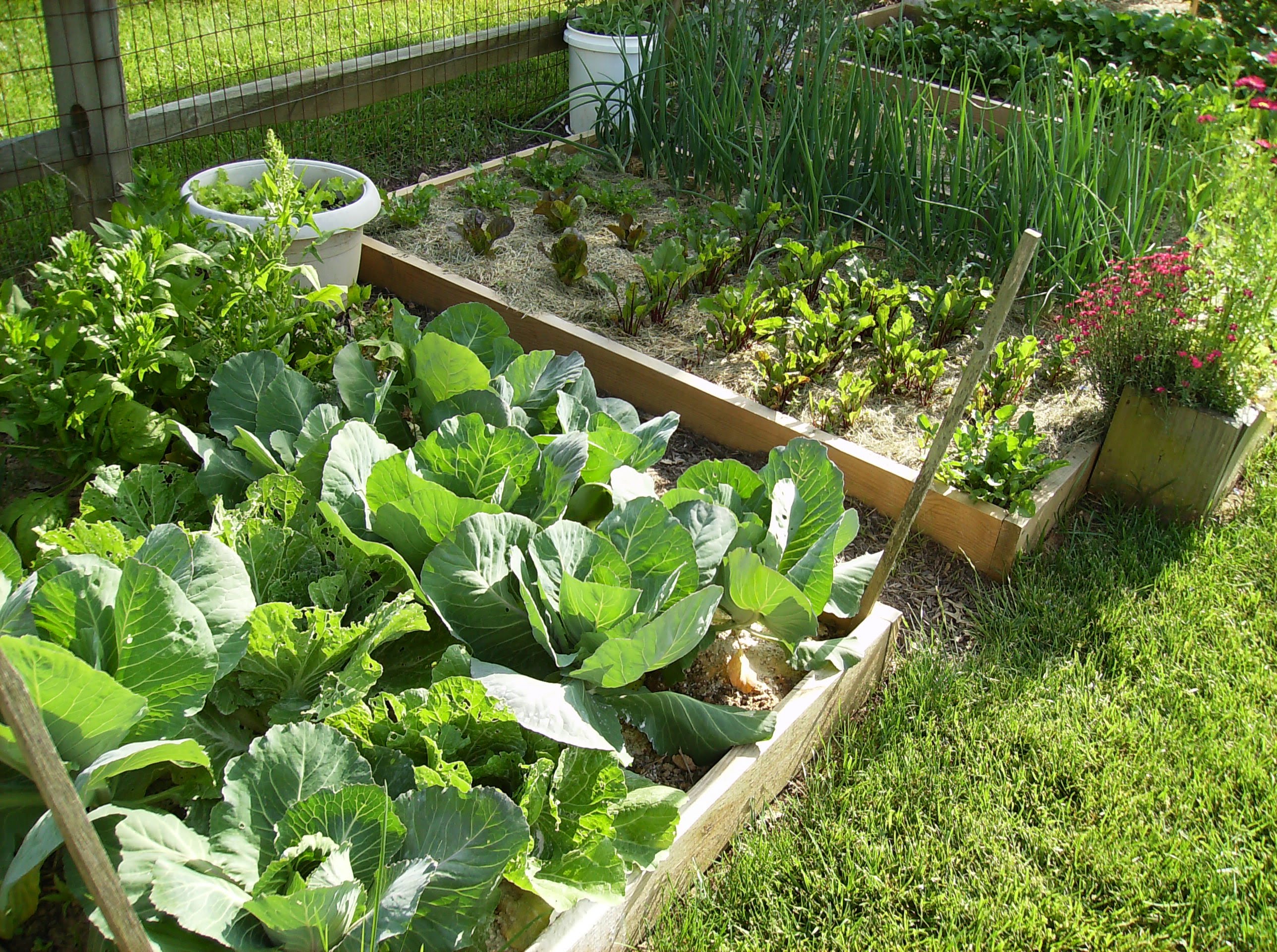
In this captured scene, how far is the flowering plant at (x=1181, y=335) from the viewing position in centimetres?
242

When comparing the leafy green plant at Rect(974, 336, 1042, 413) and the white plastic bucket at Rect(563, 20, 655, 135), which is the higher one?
the white plastic bucket at Rect(563, 20, 655, 135)

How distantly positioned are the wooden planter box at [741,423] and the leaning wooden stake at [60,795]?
1943mm

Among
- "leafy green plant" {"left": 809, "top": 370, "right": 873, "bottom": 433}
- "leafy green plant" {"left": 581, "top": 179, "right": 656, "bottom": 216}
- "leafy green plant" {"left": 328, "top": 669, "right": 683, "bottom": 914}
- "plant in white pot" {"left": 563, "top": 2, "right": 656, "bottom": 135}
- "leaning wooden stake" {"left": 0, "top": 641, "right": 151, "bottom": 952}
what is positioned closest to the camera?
"leaning wooden stake" {"left": 0, "top": 641, "right": 151, "bottom": 952}

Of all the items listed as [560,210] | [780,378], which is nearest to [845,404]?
[780,378]

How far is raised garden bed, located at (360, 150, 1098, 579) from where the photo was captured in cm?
241

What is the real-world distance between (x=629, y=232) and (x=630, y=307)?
1.98 ft

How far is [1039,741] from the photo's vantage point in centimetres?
197

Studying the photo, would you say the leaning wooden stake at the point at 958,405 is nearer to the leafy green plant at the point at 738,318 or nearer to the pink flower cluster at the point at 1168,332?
the pink flower cluster at the point at 1168,332

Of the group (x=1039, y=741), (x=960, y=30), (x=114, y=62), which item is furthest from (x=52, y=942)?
(x=960, y=30)

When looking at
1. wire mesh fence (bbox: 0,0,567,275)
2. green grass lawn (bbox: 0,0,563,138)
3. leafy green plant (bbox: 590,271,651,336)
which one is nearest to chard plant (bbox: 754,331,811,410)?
leafy green plant (bbox: 590,271,651,336)

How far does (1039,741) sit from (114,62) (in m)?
3.08

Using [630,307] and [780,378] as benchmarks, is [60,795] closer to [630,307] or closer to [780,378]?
[780,378]

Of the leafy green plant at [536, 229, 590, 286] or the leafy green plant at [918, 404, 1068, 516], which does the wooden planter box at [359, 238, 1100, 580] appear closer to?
the leafy green plant at [918, 404, 1068, 516]

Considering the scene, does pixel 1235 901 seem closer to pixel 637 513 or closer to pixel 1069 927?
pixel 1069 927
